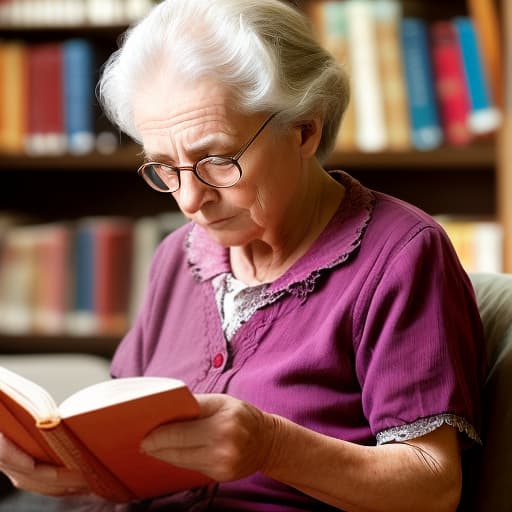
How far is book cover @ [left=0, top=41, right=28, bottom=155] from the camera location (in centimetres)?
255

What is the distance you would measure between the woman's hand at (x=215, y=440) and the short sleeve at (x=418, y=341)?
0.57 feet

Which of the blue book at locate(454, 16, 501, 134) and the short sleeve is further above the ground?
the blue book at locate(454, 16, 501, 134)

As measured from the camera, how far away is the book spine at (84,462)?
0.99m

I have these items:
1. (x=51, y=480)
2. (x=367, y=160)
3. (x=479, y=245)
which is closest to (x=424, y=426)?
(x=51, y=480)

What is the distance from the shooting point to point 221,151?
115 cm

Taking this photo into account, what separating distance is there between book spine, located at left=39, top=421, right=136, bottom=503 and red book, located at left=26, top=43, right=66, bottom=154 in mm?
1526

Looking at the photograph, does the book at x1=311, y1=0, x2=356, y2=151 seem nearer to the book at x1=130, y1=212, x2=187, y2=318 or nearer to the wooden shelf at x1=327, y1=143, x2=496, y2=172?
the wooden shelf at x1=327, y1=143, x2=496, y2=172

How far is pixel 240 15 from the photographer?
3.84 ft

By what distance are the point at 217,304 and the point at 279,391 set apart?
21 centimetres

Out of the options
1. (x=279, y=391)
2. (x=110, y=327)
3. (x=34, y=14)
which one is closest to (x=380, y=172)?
(x=110, y=327)

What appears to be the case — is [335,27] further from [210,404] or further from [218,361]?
[210,404]

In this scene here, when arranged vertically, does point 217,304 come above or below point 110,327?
above

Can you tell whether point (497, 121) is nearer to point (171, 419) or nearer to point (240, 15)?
point (240, 15)

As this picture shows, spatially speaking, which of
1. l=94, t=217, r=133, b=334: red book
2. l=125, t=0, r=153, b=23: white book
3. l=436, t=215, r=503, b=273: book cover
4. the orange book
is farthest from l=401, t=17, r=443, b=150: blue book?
l=94, t=217, r=133, b=334: red book
